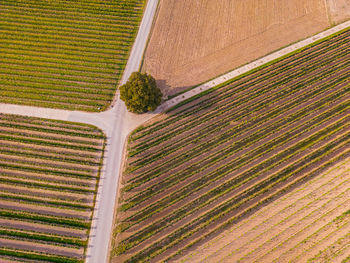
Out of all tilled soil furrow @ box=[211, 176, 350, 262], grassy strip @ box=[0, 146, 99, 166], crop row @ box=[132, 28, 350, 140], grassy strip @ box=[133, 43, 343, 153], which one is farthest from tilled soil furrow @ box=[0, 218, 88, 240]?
tilled soil furrow @ box=[211, 176, 350, 262]

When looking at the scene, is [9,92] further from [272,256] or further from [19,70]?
[272,256]

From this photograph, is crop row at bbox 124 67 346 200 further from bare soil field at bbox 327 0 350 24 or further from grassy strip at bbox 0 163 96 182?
bare soil field at bbox 327 0 350 24

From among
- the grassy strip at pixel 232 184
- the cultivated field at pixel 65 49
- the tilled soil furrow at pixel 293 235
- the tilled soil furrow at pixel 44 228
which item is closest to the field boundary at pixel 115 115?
the cultivated field at pixel 65 49

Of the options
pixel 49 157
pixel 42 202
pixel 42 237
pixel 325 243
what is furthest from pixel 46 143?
pixel 325 243

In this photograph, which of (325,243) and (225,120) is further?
(225,120)

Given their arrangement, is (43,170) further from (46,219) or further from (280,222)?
(280,222)

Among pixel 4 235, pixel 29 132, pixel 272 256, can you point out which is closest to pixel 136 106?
pixel 29 132
